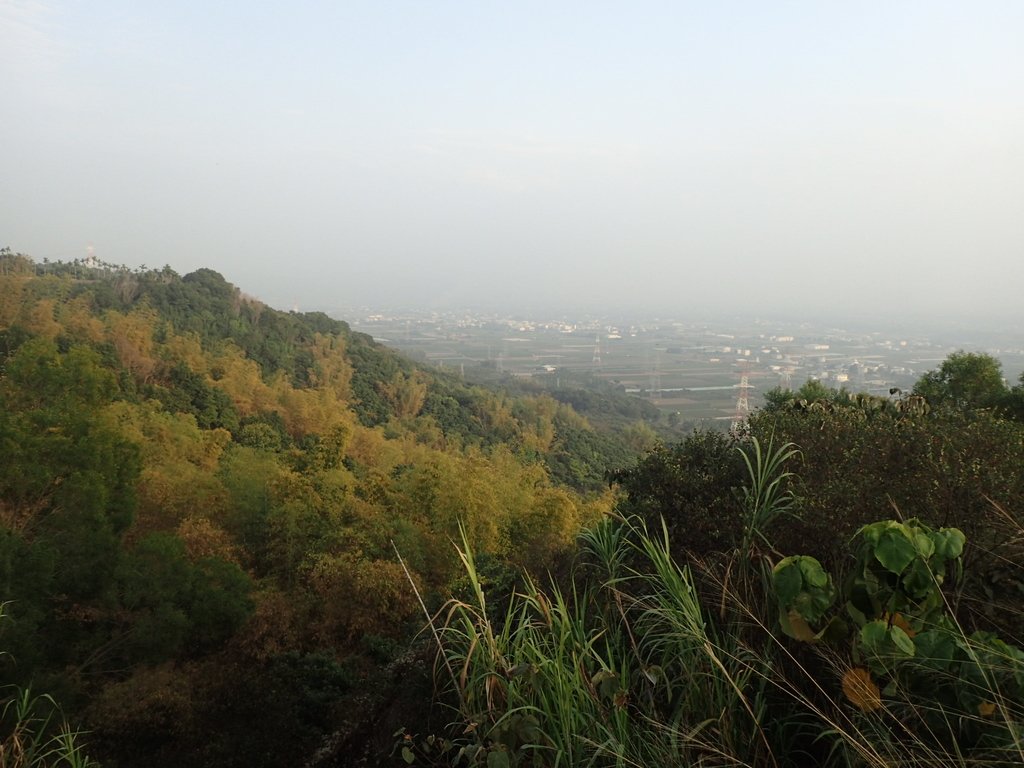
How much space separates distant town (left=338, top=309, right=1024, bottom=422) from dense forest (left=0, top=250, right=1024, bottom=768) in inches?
Answer: 371

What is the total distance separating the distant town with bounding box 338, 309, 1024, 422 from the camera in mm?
28172

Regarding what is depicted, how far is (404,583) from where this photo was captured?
29.2 ft

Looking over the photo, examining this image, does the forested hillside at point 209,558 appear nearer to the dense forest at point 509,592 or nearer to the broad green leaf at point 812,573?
the dense forest at point 509,592

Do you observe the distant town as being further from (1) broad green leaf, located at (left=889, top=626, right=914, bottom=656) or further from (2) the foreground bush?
(1) broad green leaf, located at (left=889, top=626, right=914, bottom=656)

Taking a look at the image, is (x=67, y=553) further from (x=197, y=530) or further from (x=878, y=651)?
(x=878, y=651)

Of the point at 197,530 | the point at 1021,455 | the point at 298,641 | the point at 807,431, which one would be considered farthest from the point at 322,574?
the point at 1021,455

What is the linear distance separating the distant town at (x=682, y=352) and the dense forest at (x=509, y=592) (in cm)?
943

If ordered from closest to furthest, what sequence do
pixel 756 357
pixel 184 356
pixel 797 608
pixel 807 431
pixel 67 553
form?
pixel 797 608, pixel 807 431, pixel 67 553, pixel 184 356, pixel 756 357

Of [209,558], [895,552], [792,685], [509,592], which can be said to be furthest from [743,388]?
[792,685]

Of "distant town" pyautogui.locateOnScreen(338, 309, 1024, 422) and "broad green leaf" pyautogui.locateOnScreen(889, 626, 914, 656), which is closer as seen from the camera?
"broad green leaf" pyautogui.locateOnScreen(889, 626, 914, 656)

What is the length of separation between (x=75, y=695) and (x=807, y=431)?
22.6ft

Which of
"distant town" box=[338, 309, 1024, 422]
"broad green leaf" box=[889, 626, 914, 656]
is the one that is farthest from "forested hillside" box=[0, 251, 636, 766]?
"distant town" box=[338, 309, 1024, 422]

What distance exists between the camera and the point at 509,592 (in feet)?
14.9

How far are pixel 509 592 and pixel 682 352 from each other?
5166 cm
